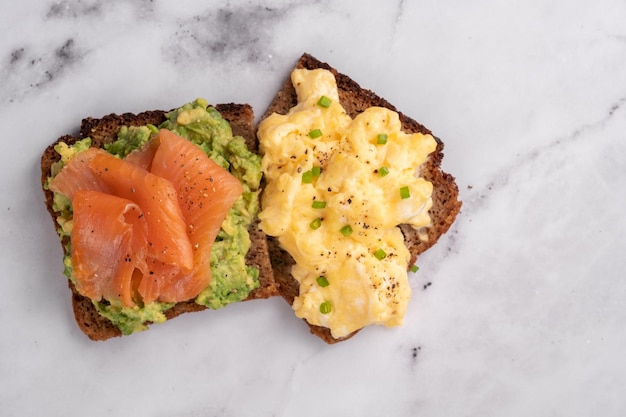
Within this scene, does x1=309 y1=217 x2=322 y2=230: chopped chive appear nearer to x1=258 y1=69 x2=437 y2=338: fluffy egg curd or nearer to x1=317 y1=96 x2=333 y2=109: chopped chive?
x1=258 y1=69 x2=437 y2=338: fluffy egg curd

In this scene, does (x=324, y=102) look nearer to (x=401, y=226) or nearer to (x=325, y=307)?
(x=401, y=226)

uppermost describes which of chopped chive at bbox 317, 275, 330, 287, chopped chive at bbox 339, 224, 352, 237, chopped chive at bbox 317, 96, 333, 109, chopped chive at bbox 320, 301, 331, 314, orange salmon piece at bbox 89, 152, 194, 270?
chopped chive at bbox 317, 96, 333, 109

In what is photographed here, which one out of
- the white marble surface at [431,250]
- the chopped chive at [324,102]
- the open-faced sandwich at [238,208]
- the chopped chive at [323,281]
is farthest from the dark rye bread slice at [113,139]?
the chopped chive at [324,102]

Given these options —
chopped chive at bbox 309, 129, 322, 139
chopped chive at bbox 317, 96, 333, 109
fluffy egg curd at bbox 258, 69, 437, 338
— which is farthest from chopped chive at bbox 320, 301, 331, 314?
chopped chive at bbox 317, 96, 333, 109

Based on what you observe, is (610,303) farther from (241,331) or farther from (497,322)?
(241,331)

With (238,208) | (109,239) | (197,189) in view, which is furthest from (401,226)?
(109,239)

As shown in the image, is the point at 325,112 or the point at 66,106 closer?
Result: the point at 325,112

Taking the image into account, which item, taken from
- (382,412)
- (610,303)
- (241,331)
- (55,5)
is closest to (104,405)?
(241,331)
